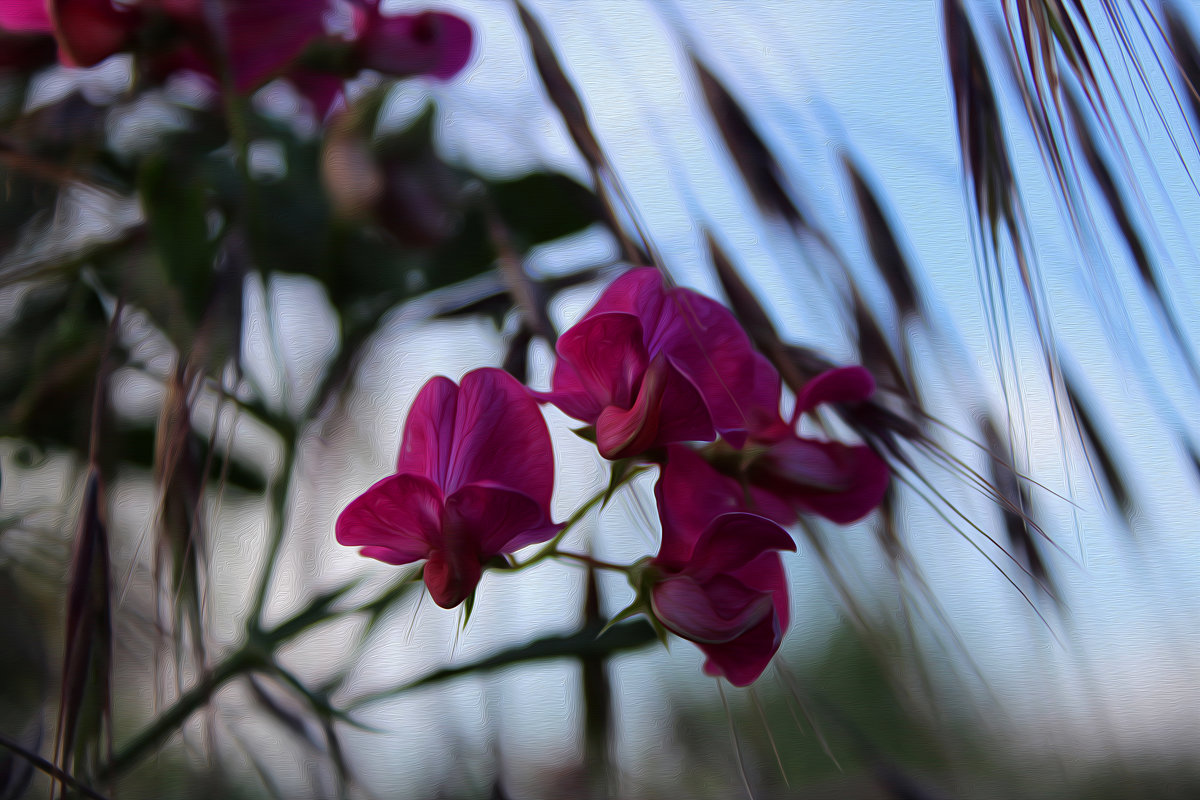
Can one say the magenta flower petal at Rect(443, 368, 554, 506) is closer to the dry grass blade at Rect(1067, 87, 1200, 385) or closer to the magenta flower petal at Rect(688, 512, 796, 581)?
the magenta flower petal at Rect(688, 512, 796, 581)

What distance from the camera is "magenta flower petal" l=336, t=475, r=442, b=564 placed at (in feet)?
0.53

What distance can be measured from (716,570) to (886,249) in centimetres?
10

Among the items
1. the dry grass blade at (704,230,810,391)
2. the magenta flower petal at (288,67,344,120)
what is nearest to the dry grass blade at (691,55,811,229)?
the dry grass blade at (704,230,810,391)

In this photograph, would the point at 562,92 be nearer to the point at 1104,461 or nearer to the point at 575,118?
the point at 575,118

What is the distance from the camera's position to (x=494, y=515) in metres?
0.17

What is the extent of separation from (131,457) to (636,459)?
202mm

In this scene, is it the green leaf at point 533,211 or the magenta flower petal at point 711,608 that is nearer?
the magenta flower petal at point 711,608

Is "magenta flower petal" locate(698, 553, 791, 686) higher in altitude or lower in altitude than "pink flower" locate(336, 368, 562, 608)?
lower

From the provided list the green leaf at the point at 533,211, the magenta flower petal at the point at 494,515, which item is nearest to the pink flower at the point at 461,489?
the magenta flower petal at the point at 494,515

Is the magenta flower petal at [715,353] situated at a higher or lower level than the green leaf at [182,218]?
lower

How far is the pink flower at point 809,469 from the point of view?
189 millimetres

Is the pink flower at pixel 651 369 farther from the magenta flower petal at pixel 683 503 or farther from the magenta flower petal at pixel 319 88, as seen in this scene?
the magenta flower petal at pixel 319 88

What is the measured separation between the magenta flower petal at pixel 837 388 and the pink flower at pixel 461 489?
0.06 meters

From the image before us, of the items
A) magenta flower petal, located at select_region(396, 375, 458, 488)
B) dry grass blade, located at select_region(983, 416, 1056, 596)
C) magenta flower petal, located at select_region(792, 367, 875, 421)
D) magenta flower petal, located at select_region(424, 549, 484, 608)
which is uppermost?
magenta flower petal, located at select_region(396, 375, 458, 488)
